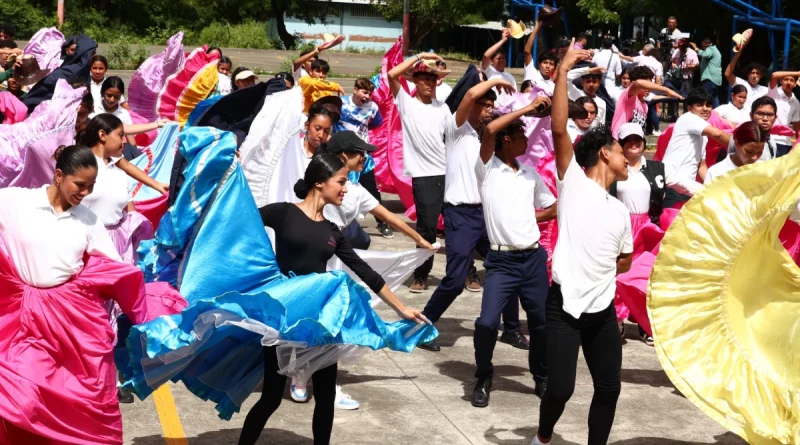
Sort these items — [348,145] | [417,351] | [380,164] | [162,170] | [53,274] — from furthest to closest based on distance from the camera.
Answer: [380,164]
[162,170]
[417,351]
[348,145]
[53,274]

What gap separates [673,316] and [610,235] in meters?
0.53

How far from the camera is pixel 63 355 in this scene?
18.3ft

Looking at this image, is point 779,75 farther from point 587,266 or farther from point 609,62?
point 587,266

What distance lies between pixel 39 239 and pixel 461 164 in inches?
156

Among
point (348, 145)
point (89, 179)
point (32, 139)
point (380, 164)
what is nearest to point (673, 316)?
point (348, 145)

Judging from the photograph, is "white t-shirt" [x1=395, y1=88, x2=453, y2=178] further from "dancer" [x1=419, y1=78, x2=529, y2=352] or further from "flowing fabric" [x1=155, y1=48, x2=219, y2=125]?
"flowing fabric" [x1=155, y1=48, x2=219, y2=125]

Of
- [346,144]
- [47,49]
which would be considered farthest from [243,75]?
[346,144]

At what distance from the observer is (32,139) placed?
9.27 metres

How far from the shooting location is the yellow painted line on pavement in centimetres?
657

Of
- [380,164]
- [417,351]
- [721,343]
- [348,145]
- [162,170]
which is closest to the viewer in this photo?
[721,343]

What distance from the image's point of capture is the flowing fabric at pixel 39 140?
9156mm

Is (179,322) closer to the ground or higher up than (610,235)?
closer to the ground

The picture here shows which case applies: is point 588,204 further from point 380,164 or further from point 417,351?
point 380,164

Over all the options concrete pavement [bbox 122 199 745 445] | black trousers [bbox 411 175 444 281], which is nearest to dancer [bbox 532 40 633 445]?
concrete pavement [bbox 122 199 745 445]
